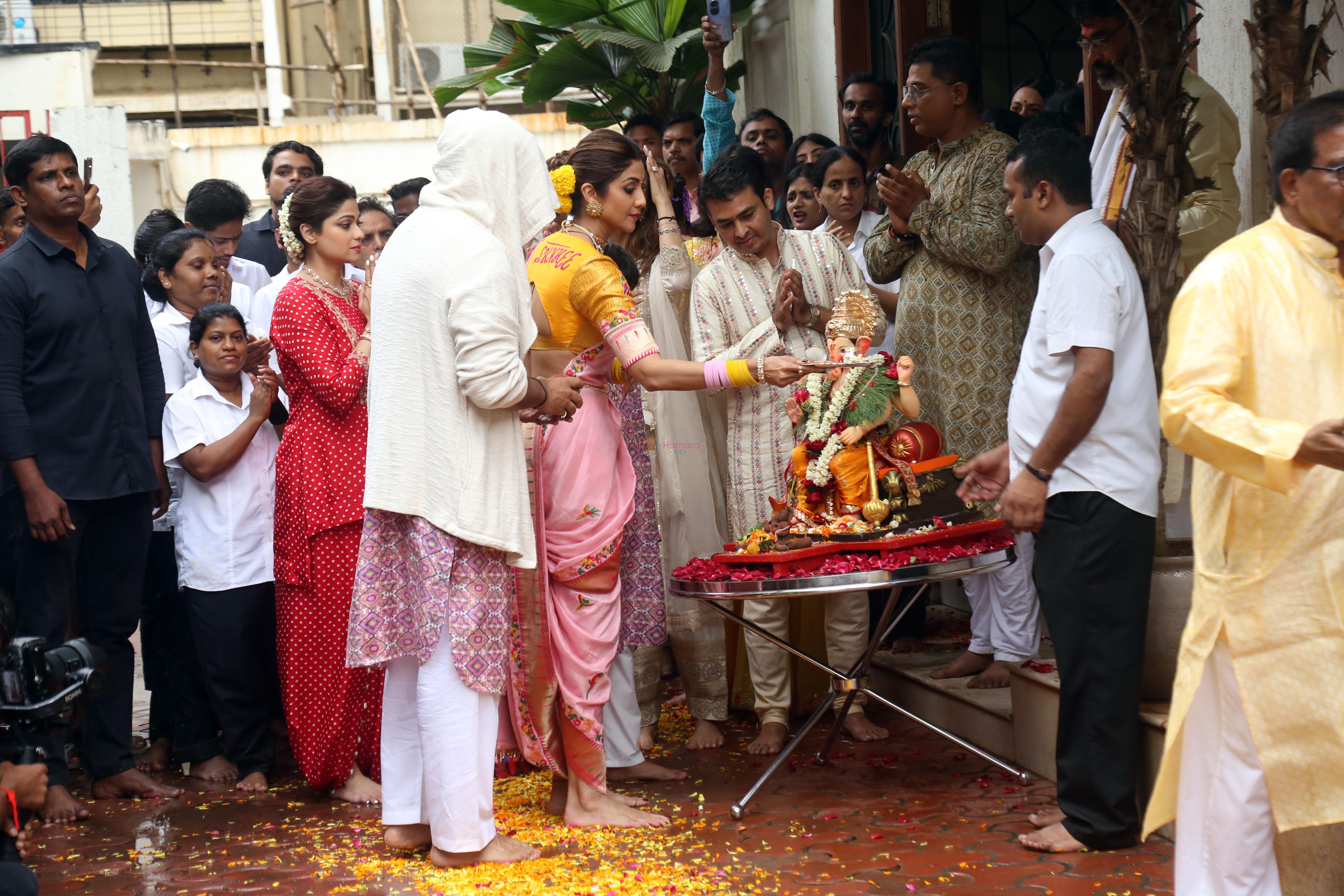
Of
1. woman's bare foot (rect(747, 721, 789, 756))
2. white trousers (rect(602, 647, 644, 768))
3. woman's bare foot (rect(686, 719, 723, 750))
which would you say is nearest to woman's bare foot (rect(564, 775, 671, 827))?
white trousers (rect(602, 647, 644, 768))

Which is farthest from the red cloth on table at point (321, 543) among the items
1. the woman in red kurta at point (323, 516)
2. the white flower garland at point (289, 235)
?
the white flower garland at point (289, 235)

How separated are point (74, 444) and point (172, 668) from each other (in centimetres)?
105

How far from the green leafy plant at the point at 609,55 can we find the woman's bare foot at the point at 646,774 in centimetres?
517

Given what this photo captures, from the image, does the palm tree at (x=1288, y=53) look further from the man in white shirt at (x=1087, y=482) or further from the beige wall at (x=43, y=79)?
the beige wall at (x=43, y=79)

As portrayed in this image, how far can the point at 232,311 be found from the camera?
5.08m

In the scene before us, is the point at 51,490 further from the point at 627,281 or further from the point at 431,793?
the point at 627,281

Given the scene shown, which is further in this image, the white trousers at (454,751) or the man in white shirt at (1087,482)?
the white trousers at (454,751)

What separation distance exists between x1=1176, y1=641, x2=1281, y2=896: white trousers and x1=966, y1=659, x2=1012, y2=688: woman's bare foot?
2078 millimetres

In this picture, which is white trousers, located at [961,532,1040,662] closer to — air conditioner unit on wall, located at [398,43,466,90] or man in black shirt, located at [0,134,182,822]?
man in black shirt, located at [0,134,182,822]

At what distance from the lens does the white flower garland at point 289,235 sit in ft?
15.8

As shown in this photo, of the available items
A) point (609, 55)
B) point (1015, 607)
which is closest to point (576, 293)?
point (1015, 607)

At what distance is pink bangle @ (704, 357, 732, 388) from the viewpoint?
4.12m

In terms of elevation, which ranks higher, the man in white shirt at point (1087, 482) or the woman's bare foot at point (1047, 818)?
the man in white shirt at point (1087, 482)

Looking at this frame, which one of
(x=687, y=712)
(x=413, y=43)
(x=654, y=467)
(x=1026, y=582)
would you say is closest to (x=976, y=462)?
(x=1026, y=582)
